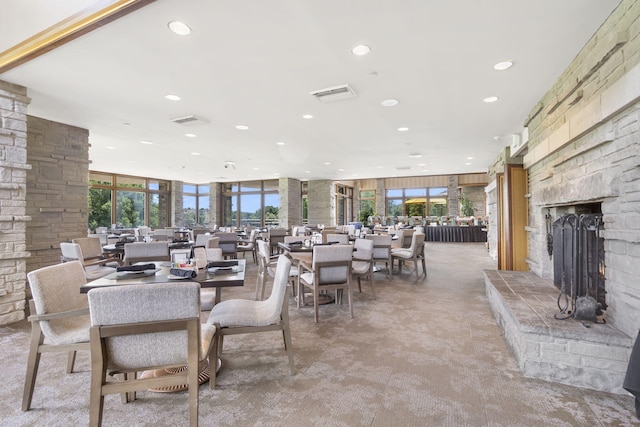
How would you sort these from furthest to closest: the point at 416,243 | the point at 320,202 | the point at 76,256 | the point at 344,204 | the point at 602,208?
the point at 344,204 → the point at 320,202 → the point at 416,243 → the point at 76,256 → the point at 602,208

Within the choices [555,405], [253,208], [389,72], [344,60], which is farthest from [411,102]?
[253,208]

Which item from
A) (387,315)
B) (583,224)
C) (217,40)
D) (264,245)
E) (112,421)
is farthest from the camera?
(264,245)

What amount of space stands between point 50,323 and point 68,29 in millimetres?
2348

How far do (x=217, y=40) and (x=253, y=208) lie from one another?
493 inches

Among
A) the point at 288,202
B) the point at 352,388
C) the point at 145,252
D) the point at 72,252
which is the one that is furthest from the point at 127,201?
the point at 352,388

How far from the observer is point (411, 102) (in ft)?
14.3

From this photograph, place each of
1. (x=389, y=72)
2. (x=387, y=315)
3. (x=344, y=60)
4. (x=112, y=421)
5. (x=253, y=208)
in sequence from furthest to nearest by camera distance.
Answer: (x=253, y=208) < (x=387, y=315) < (x=389, y=72) < (x=344, y=60) < (x=112, y=421)

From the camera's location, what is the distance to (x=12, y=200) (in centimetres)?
360

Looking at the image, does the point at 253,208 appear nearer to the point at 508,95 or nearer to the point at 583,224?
the point at 508,95

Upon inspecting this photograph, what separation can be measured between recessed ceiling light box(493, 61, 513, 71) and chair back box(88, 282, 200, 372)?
351 centimetres

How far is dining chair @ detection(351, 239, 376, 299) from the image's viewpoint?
14.9 ft

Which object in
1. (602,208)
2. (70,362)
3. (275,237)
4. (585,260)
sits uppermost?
(602,208)

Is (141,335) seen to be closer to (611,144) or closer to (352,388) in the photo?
(352,388)

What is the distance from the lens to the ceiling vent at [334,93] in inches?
150
